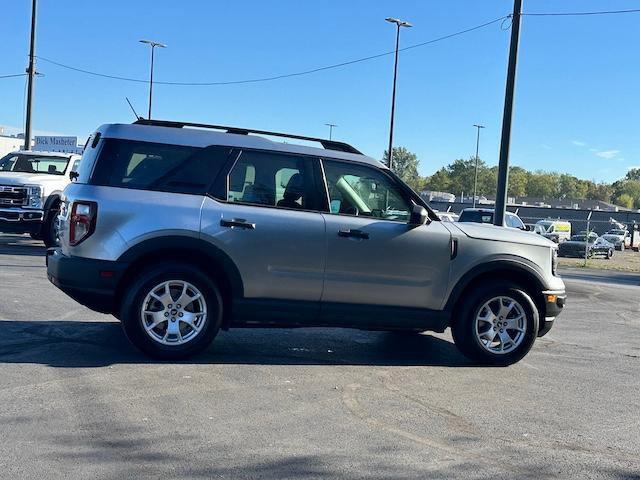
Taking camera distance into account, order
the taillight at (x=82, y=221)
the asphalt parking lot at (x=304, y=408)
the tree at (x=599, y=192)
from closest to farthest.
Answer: the asphalt parking lot at (x=304, y=408)
the taillight at (x=82, y=221)
the tree at (x=599, y=192)

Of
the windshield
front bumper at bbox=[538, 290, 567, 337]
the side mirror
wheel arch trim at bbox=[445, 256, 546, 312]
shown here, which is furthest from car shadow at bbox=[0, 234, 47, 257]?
front bumper at bbox=[538, 290, 567, 337]

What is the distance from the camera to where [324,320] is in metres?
6.24

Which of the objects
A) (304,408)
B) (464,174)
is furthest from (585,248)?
(464,174)

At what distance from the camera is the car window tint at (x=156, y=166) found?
598 cm

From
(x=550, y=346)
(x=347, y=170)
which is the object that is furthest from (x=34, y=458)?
(x=550, y=346)

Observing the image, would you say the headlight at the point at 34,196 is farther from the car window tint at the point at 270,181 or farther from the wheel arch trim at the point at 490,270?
the wheel arch trim at the point at 490,270

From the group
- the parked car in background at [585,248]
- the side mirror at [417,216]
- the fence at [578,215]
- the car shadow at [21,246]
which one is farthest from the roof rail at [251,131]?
the fence at [578,215]

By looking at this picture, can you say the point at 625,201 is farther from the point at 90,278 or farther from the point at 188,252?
the point at 90,278

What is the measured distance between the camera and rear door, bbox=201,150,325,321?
5992mm

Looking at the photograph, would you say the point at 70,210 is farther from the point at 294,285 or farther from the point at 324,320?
the point at 324,320

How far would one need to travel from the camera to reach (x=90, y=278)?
19.1ft

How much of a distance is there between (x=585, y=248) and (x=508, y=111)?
14.8 meters

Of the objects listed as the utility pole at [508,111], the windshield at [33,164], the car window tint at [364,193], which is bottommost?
the car window tint at [364,193]

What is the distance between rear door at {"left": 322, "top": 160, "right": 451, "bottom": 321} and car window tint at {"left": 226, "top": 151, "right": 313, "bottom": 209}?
0.83 ft
